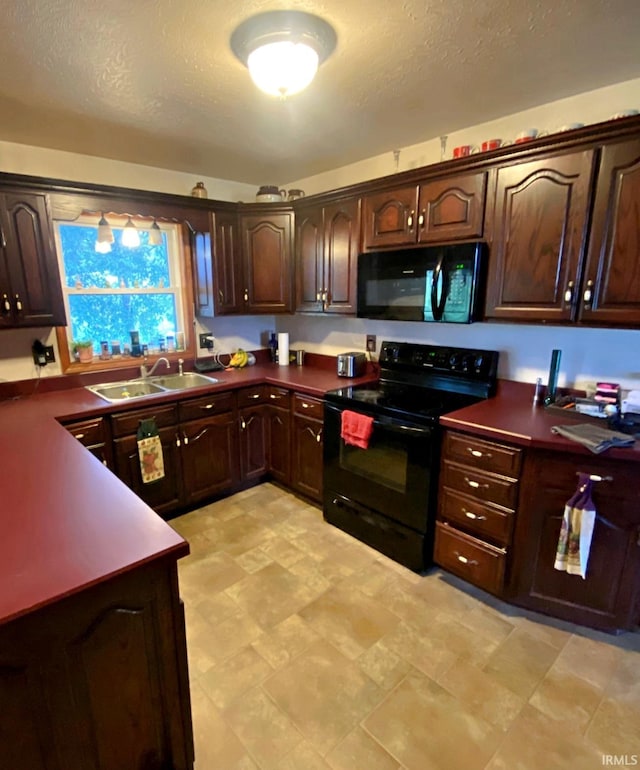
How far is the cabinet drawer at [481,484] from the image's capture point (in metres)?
1.92

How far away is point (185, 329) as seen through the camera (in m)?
3.30

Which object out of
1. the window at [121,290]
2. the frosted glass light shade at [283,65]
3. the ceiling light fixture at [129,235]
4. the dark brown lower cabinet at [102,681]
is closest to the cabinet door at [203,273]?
the window at [121,290]

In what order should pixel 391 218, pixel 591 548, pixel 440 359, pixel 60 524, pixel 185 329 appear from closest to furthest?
pixel 60 524, pixel 591 548, pixel 391 218, pixel 440 359, pixel 185 329

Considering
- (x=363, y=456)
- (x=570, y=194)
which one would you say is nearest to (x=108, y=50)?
(x=570, y=194)

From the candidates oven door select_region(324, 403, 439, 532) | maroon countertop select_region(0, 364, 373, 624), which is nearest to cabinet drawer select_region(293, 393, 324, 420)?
oven door select_region(324, 403, 439, 532)

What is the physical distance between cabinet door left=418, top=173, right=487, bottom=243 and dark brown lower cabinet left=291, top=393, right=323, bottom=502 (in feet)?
4.08

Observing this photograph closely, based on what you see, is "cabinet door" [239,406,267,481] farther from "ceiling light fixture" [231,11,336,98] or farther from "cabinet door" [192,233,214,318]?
"ceiling light fixture" [231,11,336,98]

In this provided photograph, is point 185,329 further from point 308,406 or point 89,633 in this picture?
point 89,633

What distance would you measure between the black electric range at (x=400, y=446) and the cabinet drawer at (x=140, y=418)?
Answer: 3.27 ft

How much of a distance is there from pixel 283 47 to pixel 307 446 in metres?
2.17

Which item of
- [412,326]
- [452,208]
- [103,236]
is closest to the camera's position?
[452,208]

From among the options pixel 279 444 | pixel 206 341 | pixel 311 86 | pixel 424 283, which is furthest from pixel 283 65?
pixel 279 444

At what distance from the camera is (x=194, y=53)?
5.27 feet

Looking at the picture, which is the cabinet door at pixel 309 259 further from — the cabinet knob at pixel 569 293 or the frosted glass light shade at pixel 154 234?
the cabinet knob at pixel 569 293
